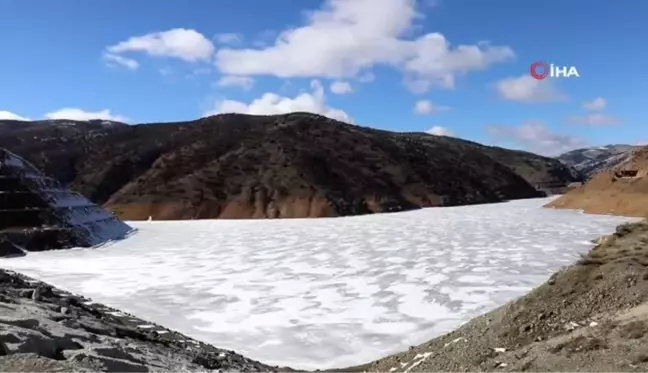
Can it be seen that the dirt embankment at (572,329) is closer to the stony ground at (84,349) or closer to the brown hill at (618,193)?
the stony ground at (84,349)

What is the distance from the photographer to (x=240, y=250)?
90.6ft

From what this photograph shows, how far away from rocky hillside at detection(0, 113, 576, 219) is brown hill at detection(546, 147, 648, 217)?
19.8 meters

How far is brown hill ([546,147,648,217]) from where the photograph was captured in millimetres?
45500

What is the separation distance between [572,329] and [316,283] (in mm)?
11302

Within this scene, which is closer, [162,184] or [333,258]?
[333,258]

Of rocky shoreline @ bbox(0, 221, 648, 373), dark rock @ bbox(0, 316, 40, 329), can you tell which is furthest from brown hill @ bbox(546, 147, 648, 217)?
dark rock @ bbox(0, 316, 40, 329)

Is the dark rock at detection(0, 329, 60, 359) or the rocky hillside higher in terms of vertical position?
the rocky hillside

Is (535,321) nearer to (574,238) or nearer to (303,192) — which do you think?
(574,238)

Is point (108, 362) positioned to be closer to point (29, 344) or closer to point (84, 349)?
point (84, 349)

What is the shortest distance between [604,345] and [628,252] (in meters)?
2.78

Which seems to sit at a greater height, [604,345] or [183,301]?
[604,345]

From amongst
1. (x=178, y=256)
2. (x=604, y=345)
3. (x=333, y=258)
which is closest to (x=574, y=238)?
Result: (x=333, y=258)

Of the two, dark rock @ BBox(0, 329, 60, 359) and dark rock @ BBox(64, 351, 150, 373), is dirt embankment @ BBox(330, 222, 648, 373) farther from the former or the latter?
dark rock @ BBox(0, 329, 60, 359)

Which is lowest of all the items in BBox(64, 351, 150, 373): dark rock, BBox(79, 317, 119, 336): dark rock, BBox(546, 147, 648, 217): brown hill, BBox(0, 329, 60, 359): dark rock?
BBox(79, 317, 119, 336): dark rock
